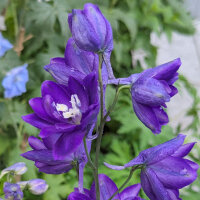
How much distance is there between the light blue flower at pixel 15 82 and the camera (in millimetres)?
1694

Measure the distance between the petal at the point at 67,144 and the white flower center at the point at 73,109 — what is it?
0.04 metres

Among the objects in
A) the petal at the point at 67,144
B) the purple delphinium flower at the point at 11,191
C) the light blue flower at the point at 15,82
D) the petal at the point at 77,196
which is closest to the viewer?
the petal at the point at 67,144

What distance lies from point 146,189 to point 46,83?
0.25m

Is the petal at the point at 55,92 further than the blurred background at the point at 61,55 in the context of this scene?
No

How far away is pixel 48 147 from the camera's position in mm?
617

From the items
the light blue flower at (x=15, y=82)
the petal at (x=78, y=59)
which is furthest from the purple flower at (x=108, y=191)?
the light blue flower at (x=15, y=82)

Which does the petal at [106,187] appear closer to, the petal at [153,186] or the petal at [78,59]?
the petal at [153,186]

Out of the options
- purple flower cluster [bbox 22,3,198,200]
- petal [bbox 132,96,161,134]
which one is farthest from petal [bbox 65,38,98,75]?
petal [bbox 132,96,161,134]

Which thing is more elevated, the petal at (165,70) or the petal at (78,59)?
the petal at (165,70)

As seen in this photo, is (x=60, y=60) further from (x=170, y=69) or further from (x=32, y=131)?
(x=32, y=131)

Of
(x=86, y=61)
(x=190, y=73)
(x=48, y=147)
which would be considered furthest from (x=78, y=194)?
(x=190, y=73)

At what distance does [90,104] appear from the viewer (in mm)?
581

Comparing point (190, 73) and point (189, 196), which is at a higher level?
point (189, 196)

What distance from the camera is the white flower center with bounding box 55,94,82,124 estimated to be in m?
0.59
